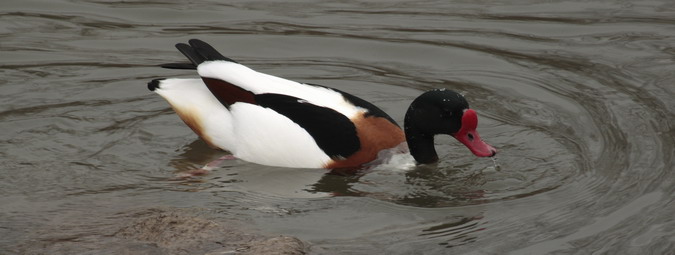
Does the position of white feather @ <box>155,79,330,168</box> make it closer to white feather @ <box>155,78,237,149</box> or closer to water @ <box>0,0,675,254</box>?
white feather @ <box>155,78,237,149</box>

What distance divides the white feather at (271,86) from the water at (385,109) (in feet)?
1.89

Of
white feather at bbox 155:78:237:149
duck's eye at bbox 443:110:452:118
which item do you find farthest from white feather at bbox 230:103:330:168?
duck's eye at bbox 443:110:452:118

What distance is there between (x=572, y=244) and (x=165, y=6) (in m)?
6.59

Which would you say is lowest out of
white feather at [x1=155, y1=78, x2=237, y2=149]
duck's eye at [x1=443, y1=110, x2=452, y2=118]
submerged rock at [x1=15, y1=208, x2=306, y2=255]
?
submerged rock at [x1=15, y1=208, x2=306, y2=255]

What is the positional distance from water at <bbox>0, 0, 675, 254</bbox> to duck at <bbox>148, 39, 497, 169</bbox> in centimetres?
18

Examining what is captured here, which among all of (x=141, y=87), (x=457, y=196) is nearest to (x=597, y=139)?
(x=457, y=196)

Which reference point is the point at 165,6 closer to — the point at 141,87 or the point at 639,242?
the point at 141,87

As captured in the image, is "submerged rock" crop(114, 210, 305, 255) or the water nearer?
"submerged rock" crop(114, 210, 305, 255)

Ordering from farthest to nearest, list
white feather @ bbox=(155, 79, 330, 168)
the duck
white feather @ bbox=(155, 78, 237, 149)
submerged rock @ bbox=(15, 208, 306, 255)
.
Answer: white feather @ bbox=(155, 78, 237, 149) → white feather @ bbox=(155, 79, 330, 168) → the duck → submerged rock @ bbox=(15, 208, 306, 255)

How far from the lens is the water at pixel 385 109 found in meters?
7.04

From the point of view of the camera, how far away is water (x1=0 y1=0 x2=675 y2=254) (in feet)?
23.1

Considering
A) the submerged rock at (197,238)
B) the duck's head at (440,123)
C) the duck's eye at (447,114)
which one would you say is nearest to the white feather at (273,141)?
the duck's head at (440,123)

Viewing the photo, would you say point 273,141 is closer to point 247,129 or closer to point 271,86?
point 247,129

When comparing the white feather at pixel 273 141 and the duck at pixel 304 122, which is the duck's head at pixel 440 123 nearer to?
the duck at pixel 304 122
